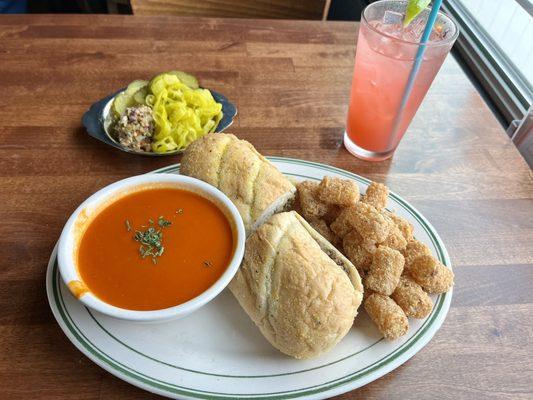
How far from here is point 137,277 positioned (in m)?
1.19

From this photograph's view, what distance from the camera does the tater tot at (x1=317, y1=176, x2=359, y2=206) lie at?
1441 mm

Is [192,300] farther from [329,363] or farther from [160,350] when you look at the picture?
[329,363]

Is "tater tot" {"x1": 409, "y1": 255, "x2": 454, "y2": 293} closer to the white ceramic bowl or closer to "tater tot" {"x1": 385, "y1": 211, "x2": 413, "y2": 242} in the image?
"tater tot" {"x1": 385, "y1": 211, "x2": 413, "y2": 242}

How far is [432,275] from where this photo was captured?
1.30 meters

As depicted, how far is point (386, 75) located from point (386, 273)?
725 millimetres

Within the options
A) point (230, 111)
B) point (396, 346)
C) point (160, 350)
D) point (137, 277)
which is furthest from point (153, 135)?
point (396, 346)

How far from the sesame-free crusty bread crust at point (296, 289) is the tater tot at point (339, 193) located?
0.19 metres

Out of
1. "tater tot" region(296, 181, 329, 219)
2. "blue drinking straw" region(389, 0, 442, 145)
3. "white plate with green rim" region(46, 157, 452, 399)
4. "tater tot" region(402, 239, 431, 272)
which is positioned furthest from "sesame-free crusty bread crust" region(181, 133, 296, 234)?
"blue drinking straw" region(389, 0, 442, 145)

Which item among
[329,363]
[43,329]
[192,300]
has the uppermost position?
[192,300]

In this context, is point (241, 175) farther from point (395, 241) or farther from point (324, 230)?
point (395, 241)

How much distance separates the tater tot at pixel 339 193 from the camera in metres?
1.44

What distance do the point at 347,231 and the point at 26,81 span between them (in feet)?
5.43

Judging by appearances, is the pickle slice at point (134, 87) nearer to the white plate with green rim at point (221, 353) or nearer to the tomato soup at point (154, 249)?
the tomato soup at point (154, 249)

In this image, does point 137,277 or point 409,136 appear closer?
point 137,277
